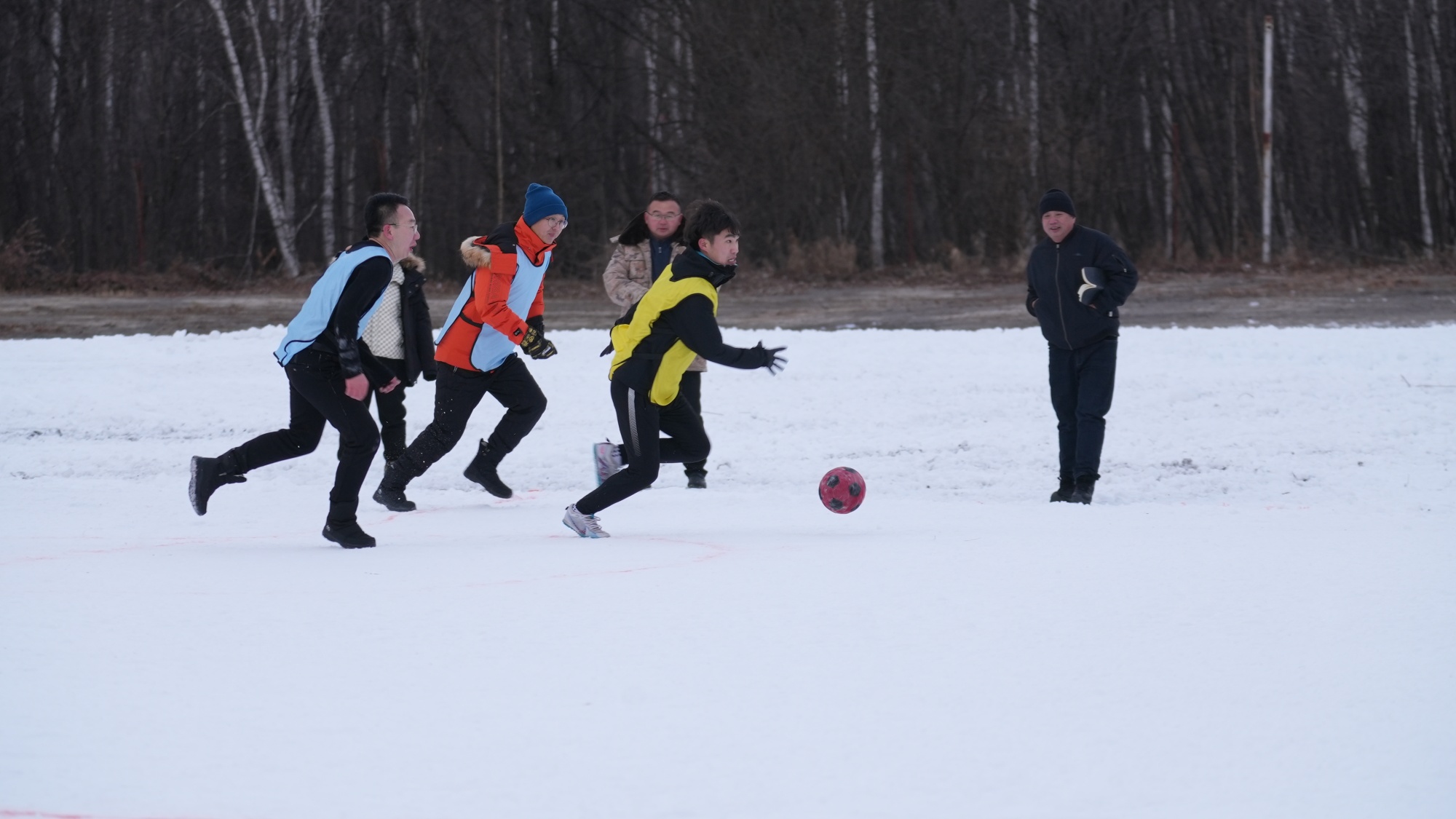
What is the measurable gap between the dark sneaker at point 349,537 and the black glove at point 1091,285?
3864 millimetres

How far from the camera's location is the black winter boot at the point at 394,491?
23.7 ft

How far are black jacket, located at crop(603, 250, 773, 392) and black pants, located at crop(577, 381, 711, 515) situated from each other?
0.26 ft

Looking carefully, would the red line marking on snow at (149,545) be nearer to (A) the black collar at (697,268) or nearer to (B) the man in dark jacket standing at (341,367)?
(B) the man in dark jacket standing at (341,367)

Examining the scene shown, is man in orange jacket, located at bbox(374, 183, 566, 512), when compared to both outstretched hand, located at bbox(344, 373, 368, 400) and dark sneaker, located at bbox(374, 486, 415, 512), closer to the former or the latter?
dark sneaker, located at bbox(374, 486, 415, 512)

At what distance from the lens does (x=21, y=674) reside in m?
3.89

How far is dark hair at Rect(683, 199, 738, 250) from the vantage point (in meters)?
5.85

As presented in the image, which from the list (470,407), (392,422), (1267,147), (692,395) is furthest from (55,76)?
(470,407)

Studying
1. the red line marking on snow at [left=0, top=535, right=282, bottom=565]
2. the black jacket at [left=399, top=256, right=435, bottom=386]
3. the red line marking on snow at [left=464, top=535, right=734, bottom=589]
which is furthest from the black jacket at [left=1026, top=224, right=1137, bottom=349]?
the red line marking on snow at [left=0, top=535, right=282, bottom=565]

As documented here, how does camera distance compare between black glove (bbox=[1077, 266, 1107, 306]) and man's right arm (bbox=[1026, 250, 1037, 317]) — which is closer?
black glove (bbox=[1077, 266, 1107, 306])

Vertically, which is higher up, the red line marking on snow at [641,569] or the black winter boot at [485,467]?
the black winter boot at [485,467]

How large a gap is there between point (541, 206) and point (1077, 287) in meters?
2.88

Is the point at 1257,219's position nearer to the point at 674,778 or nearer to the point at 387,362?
the point at 387,362

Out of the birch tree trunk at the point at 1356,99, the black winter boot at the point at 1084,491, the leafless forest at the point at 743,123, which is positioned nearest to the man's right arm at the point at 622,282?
the black winter boot at the point at 1084,491

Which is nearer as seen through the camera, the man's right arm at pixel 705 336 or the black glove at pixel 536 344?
the man's right arm at pixel 705 336
